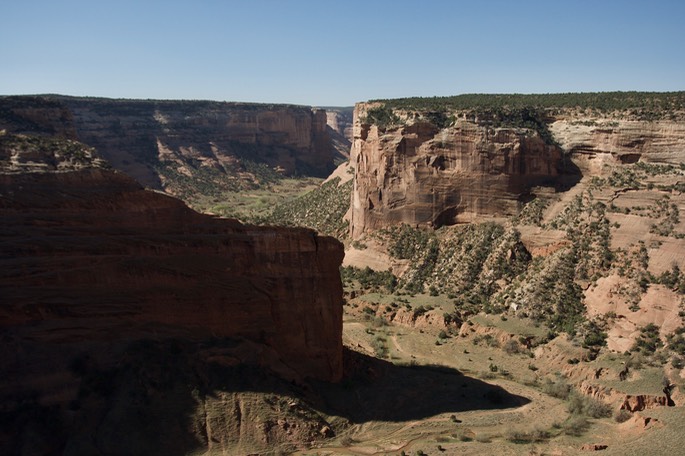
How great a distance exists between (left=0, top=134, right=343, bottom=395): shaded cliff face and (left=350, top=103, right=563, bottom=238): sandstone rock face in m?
30.0

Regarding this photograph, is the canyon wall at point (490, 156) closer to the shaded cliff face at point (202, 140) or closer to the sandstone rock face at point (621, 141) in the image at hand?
the sandstone rock face at point (621, 141)

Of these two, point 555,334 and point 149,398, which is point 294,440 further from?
point 555,334

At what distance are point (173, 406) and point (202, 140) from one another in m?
112

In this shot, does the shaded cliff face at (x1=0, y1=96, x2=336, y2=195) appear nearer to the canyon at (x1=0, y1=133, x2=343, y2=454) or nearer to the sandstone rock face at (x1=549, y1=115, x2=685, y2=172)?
the sandstone rock face at (x1=549, y1=115, x2=685, y2=172)

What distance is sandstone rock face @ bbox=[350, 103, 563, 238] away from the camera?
62675 millimetres

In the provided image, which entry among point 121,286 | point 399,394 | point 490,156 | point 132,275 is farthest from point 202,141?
point 121,286

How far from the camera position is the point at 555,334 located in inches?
1961

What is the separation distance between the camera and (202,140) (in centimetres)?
13725

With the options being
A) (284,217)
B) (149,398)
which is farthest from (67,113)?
(149,398)

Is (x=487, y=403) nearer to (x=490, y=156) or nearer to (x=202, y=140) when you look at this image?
(x=490, y=156)

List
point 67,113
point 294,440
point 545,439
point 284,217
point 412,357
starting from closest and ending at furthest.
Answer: point 294,440 → point 545,439 → point 412,357 → point 67,113 → point 284,217

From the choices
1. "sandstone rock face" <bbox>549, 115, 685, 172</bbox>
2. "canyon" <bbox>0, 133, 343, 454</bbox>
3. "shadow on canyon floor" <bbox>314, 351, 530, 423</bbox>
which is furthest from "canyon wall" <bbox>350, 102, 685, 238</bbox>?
"canyon" <bbox>0, 133, 343, 454</bbox>

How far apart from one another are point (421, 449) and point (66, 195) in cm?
1951

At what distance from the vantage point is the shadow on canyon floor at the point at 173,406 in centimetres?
2792
